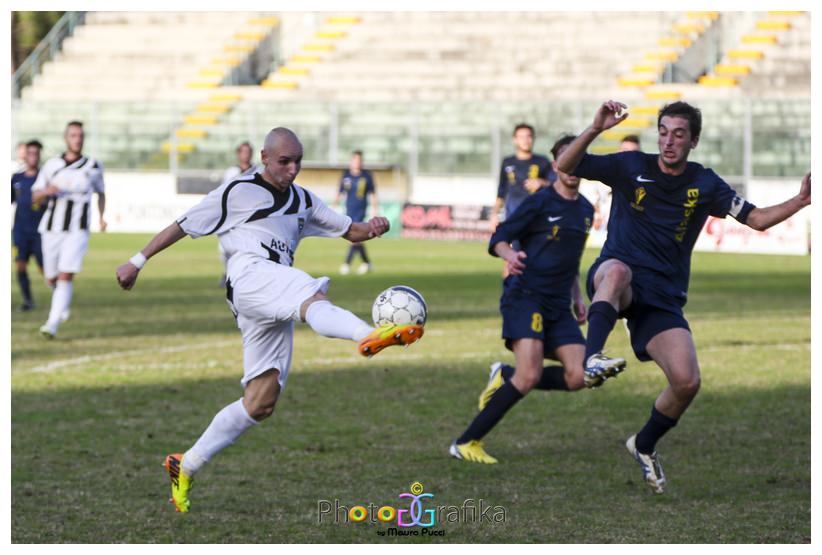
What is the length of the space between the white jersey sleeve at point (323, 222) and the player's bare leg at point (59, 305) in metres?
8.17

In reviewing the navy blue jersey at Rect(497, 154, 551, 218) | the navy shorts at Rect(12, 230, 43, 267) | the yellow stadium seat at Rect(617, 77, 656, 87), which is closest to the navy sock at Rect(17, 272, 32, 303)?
the navy shorts at Rect(12, 230, 43, 267)

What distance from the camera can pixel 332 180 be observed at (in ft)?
136

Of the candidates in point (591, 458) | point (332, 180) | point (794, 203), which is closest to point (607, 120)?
point (794, 203)

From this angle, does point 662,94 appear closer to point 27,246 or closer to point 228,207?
point 27,246

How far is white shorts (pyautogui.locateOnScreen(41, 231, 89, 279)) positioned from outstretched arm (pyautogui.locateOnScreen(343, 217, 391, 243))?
861 cm

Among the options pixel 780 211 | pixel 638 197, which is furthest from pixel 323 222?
pixel 780 211

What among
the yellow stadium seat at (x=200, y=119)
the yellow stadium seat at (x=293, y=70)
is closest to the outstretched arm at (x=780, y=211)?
the yellow stadium seat at (x=200, y=119)

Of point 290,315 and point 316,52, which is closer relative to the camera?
point 290,315

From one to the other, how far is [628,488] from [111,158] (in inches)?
1471

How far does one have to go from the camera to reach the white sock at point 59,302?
619 inches

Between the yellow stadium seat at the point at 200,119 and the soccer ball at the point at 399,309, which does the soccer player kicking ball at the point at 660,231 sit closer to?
the soccer ball at the point at 399,309

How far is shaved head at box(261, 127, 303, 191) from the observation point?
7.46 metres

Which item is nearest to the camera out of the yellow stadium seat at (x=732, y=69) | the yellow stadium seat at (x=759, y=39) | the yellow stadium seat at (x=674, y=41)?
the yellow stadium seat at (x=732, y=69)
